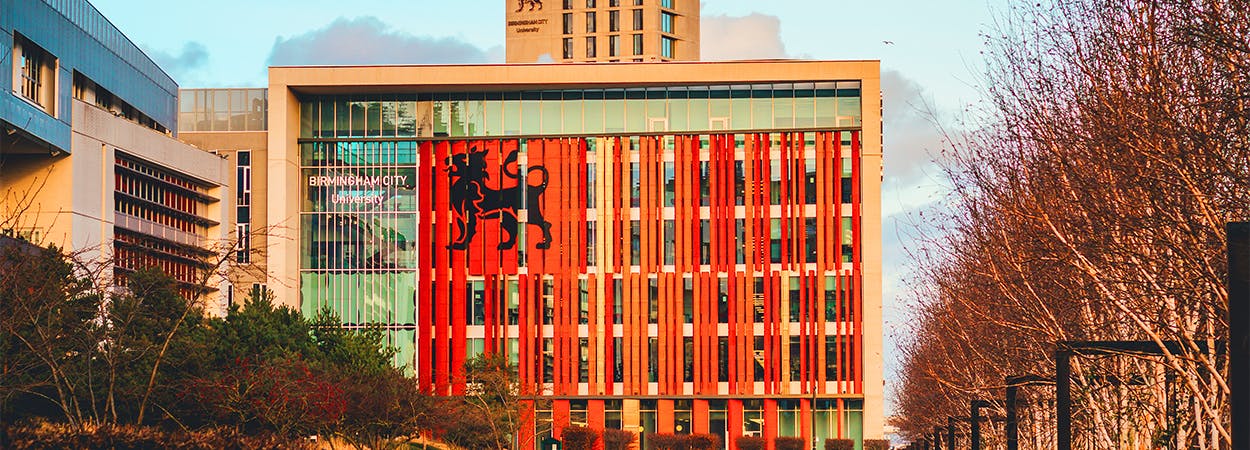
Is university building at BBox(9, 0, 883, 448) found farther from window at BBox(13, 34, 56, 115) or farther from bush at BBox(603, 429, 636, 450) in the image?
window at BBox(13, 34, 56, 115)

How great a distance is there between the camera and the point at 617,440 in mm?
84750

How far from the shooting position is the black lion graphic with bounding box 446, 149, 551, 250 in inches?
3457

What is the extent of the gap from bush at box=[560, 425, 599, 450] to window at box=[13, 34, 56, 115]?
3172 cm

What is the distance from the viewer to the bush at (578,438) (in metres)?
83.3

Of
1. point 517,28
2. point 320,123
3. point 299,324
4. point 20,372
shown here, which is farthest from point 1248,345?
point 517,28

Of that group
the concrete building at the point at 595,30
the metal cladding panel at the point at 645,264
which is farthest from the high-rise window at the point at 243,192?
the concrete building at the point at 595,30

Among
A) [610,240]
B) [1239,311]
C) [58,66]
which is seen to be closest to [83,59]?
[58,66]

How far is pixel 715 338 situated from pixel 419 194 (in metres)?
18.4

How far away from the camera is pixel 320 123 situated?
89.8 m

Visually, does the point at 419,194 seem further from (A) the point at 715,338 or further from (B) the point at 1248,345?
(B) the point at 1248,345

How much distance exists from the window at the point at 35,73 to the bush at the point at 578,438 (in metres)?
31.7

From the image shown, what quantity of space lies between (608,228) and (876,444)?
18601mm

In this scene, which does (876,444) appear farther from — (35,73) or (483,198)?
(35,73)

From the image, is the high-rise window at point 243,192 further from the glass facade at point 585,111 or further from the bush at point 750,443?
the bush at point 750,443
